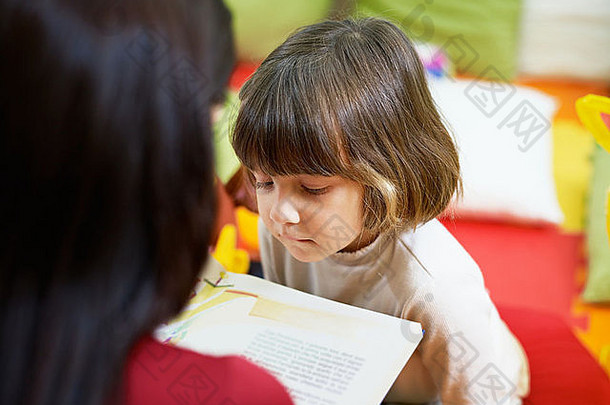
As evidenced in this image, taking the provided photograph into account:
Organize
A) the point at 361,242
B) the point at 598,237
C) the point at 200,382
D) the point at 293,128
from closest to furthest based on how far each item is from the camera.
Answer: the point at 200,382
the point at 293,128
the point at 361,242
the point at 598,237

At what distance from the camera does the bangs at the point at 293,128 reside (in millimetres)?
697

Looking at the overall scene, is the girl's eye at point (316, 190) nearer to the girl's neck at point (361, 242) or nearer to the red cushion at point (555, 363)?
the girl's neck at point (361, 242)

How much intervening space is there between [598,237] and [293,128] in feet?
2.59

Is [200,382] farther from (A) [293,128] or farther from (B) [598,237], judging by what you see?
(B) [598,237]

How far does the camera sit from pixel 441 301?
2.51 ft

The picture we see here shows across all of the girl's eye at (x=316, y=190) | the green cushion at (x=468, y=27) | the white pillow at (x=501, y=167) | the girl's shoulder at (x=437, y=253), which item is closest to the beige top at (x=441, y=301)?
the girl's shoulder at (x=437, y=253)

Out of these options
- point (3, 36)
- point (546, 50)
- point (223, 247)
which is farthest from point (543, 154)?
point (3, 36)

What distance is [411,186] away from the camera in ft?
2.52

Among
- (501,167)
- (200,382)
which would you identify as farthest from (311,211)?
(501,167)

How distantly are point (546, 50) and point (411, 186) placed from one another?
40.0 inches

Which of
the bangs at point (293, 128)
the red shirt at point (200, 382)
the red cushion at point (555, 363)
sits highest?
the bangs at point (293, 128)

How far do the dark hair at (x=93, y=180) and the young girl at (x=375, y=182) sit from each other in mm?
225

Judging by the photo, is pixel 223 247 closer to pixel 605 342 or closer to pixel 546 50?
pixel 605 342

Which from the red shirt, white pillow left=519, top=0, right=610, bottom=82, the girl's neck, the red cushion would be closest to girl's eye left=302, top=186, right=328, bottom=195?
the girl's neck
